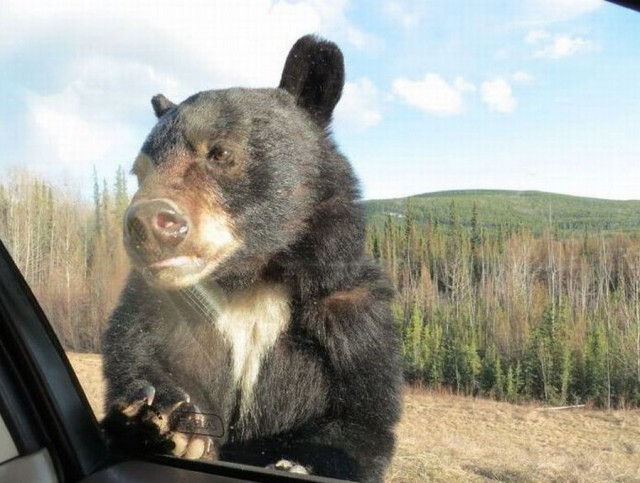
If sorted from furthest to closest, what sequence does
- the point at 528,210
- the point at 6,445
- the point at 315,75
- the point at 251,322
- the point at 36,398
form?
the point at 251,322, the point at 36,398, the point at 6,445, the point at 315,75, the point at 528,210

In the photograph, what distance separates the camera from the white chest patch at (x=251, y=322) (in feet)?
9.99

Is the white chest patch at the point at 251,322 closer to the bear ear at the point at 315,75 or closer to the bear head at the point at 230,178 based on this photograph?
the bear head at the point at 230,178

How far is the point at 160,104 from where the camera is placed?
2.87 m

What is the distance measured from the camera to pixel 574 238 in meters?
2.21

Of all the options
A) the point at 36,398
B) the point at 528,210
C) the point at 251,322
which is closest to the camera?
the point at 528,210

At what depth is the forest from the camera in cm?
215

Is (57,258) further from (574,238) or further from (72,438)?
(574,238)

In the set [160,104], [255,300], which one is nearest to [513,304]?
[255,300]

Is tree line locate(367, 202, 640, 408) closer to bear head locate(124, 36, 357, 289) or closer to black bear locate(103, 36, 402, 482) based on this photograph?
black bear locate(103, 36, 402, 482)

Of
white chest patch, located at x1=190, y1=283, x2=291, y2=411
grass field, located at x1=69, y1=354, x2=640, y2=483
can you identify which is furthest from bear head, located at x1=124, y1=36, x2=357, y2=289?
grass field, located at x1=69, y1=354, x2=640, y2=483

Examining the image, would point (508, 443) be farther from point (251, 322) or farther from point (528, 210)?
point (251, 322)

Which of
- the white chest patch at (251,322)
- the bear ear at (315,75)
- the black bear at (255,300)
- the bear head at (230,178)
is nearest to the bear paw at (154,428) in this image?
the black bear at (255,300)

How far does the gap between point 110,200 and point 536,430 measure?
5.76 ft

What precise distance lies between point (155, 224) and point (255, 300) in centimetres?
58
